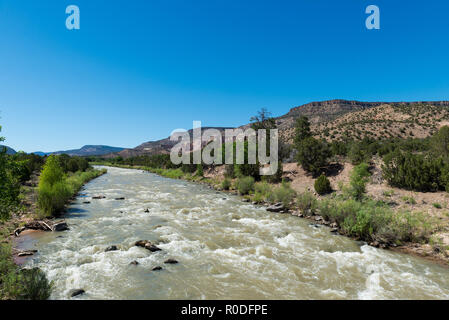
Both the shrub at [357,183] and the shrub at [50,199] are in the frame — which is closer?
the shrub at [50,199]

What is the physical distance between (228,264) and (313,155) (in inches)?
774

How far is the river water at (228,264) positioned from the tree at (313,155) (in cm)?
1221

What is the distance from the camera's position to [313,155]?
2472cm

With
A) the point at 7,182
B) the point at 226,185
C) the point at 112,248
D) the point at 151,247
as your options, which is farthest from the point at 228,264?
the point at 226,185

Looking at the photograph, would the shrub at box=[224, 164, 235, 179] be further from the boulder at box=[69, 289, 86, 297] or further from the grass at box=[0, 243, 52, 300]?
the grass at box=[0, 243, 52, 300]

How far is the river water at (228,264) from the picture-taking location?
652 cm

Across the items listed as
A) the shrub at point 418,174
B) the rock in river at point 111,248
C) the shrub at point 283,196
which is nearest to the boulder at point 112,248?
the rock in river at point 111,248

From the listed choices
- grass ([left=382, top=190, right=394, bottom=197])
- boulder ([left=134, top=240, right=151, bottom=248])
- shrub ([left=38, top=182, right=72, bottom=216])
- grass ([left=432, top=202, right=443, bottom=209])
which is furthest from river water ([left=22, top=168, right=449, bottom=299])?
grass ([left=382, top=190, right=394, bottom=197])

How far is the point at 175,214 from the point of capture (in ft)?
52.2

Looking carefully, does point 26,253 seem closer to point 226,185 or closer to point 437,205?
point 437,205

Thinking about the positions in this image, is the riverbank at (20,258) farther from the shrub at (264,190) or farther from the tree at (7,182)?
the shrub at (264,190)

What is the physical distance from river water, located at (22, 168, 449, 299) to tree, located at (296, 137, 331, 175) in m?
12.2

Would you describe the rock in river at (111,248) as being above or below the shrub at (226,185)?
below
